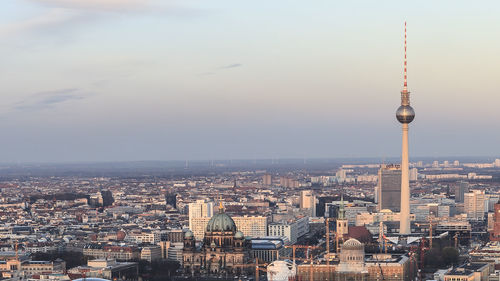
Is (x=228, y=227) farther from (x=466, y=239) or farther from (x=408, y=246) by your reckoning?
(x=466, y=239)

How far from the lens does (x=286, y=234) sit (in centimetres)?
10300

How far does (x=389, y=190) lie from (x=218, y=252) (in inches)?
2437

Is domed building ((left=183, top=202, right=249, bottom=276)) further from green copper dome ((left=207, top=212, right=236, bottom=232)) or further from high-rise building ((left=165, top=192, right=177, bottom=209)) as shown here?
high-rise building ((left=165, top=192, right=177, bottom=209))

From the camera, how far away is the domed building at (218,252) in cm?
8131

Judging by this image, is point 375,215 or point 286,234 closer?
point 286,234

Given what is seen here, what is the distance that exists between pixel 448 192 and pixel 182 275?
322 feet

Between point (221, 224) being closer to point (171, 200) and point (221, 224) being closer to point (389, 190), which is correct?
point (389, 190)

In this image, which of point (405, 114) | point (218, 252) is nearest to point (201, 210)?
point (405, 114)

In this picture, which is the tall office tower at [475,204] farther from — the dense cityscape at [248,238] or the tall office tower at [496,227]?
the tall office tower at [496,227]

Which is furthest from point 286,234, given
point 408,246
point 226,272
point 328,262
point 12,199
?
point 12,199

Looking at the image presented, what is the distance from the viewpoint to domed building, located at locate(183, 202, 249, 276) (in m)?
81.3

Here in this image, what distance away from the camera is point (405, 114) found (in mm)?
104625

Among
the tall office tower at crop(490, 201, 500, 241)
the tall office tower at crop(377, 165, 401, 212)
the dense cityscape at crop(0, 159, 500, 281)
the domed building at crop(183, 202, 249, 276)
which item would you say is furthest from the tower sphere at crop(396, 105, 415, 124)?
the tall office tower at crop(377, 165, 401, 212)

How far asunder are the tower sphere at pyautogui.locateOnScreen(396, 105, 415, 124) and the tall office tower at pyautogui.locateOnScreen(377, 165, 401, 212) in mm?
34110
